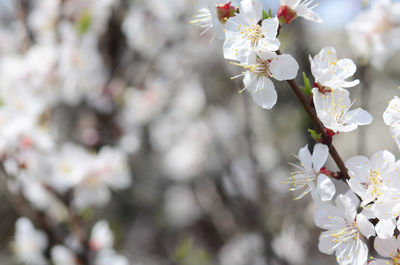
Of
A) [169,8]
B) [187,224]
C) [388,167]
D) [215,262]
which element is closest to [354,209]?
[388,167]

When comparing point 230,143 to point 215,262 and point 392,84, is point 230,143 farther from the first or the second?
point 392,84

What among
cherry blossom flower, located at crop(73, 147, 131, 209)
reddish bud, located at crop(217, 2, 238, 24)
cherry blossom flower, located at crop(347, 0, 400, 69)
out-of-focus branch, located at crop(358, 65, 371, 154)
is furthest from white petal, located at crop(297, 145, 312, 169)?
Result: cherry blossom flower, located at crop(73, 147, 131, 209)

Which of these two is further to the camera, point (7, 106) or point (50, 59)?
point (50, 59)

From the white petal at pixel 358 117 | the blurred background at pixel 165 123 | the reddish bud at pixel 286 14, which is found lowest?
the blurred background at pixel 165 123

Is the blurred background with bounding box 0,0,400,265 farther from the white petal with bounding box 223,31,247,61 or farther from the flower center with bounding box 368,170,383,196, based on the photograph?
the white petal with bounding box 223,31,247,61

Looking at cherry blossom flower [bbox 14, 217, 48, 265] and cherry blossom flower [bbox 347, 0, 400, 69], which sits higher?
cherry blossom flower [bbox 347, 0, 400, 69]

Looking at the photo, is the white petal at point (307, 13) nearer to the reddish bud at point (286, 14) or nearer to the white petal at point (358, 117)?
the reddish bud at point (286, 14)

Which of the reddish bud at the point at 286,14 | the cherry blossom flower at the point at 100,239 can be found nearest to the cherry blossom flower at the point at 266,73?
the reddish bud at the point at 286,14
